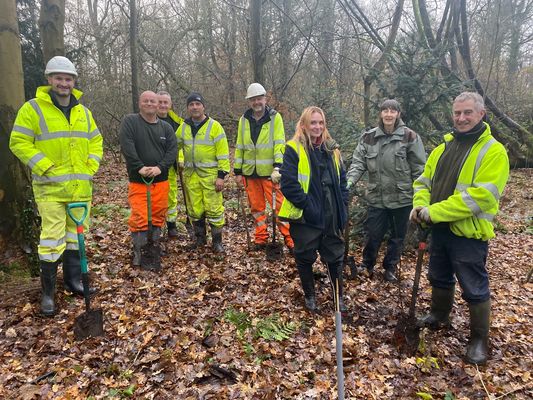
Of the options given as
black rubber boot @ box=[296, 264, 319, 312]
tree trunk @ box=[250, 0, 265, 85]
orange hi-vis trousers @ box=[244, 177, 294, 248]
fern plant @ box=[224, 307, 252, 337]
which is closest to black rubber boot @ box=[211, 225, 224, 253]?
orange hi-vis trousers @ box=[244, 177, 294, 248]

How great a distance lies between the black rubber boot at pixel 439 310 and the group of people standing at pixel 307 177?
1 centimetres

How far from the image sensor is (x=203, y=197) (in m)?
6.30

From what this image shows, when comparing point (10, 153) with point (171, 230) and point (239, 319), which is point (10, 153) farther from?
point (239, 319)

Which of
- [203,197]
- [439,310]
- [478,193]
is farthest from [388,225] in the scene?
[203,197]

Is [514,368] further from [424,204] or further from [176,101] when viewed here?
[176,101]

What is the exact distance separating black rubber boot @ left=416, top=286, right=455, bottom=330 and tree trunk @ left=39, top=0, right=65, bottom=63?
847 centimetres

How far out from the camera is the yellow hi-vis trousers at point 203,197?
20.3 feet

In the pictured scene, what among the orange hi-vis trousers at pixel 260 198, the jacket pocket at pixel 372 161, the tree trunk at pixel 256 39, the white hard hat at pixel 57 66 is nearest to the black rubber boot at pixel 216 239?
the orange hi-vis trousers at pixel 260 198

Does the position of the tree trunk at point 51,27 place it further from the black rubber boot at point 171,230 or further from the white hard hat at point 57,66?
the white hard hat at point 57,66

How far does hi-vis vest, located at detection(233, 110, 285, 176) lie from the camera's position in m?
6.02

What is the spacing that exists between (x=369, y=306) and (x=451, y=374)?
1396 millimetres

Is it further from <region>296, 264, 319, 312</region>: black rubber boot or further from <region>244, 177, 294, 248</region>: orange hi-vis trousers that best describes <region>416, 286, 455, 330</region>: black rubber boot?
<region>244, 177, 294, 248</region>: orange hi-vis trousers

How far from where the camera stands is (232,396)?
3221 mm

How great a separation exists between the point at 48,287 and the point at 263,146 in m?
3.54
